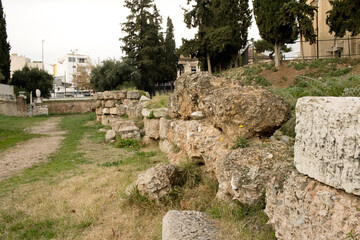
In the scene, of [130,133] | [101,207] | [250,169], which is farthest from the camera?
[130,133]

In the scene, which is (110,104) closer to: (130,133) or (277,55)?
(130,133)

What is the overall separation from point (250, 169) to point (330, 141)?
46.9 inches

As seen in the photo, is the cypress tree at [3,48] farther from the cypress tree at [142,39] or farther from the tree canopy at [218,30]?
the tree canopy at [218,30]

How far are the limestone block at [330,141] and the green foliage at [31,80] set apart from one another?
33.7 meters

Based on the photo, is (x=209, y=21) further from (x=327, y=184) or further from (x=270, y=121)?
(x=327, y=184)

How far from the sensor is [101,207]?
405cm

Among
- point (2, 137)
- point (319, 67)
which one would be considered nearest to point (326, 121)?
point (2, 137)

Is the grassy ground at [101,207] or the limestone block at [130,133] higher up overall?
the limestone block at [130,133]

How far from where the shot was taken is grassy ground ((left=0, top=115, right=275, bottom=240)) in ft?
9.34

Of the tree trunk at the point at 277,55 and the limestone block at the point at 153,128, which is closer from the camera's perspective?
the limestone block at the point at 153,128

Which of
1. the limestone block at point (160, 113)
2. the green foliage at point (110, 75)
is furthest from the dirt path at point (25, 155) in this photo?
the green foliage at point (110, 75)

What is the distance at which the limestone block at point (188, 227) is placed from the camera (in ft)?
8.09

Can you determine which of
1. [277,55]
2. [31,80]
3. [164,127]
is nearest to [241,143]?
[164,127]

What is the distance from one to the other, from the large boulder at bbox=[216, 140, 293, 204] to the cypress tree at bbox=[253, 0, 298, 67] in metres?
15.5
